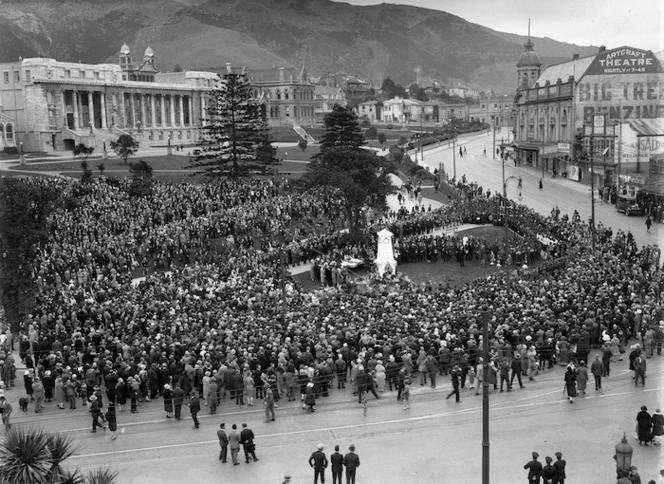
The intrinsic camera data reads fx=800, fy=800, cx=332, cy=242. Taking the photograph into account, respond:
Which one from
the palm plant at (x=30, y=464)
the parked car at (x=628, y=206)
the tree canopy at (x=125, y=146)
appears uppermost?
the tree canopy at (x=125, y=146)

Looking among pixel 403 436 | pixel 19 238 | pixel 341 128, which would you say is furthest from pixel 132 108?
pixel 403 436

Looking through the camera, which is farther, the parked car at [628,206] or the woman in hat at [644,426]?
the parked car at [628,206]

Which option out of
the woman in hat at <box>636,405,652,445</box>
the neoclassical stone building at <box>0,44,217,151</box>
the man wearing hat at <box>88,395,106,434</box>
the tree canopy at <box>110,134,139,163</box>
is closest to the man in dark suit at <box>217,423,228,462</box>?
the man wearing hat at <box>88,395,106,434</box>

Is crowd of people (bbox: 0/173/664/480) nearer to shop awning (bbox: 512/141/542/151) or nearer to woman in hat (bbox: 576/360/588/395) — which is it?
woman in hat (bbox: 576/360/588/395)

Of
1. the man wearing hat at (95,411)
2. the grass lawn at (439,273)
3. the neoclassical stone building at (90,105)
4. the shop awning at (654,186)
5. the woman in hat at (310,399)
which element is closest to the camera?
the man wearing hat at (95,411)

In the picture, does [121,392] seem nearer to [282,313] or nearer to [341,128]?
[282,313]

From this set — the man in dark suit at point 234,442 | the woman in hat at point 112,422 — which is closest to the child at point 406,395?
the man in dark suit at point 234,442

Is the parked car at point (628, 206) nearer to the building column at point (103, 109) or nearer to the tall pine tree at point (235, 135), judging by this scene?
the tall pine tree at point (235, 135)
